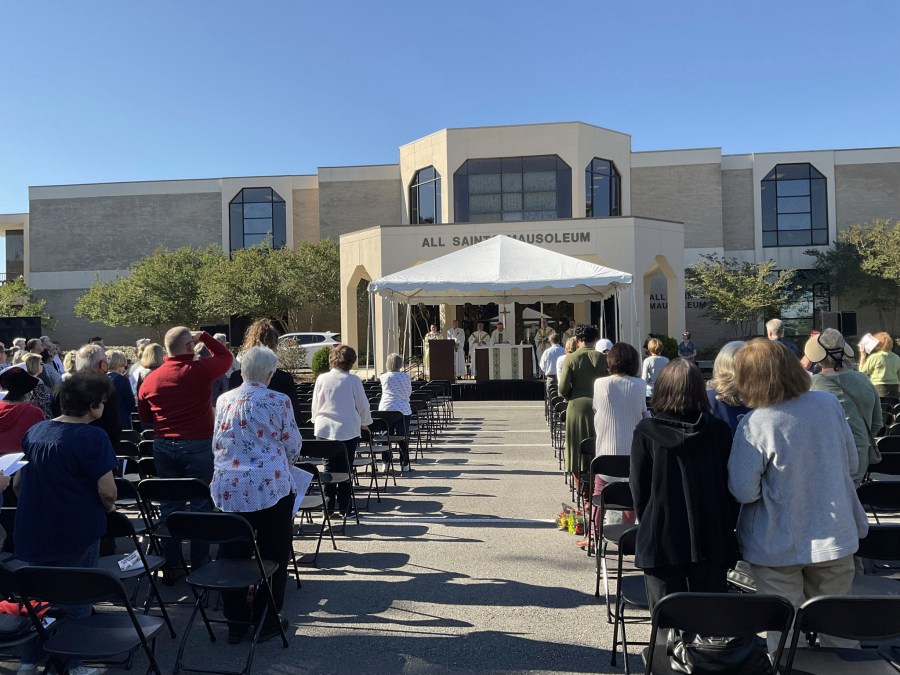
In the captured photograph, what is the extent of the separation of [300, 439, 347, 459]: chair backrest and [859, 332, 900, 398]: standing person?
663 cm

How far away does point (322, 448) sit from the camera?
6320mm

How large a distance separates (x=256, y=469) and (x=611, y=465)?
2.53 metres

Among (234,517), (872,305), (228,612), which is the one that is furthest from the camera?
(872,305)

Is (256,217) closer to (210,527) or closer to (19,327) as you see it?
(19,327)

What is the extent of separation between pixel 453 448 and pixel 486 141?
18603 millimetres

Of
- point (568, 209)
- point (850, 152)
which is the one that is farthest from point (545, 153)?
point (850, 152)

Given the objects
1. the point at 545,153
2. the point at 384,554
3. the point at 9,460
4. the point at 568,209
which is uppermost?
the point at 545,153

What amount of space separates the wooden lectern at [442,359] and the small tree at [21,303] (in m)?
23.7

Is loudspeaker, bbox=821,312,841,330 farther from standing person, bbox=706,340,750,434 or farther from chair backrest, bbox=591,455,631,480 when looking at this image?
standing person, bbox=706,340,750,434

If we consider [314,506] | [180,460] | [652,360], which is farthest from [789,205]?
[180,460]

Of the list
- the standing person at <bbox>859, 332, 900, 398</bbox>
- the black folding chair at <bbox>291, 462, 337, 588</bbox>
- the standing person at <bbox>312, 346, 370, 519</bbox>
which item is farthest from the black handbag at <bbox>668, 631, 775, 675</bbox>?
the standing person at <bbox>859, 332, 900, 398</bbox>

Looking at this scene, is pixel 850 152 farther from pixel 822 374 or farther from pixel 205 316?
pixel 822 374

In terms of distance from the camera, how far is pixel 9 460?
11.8 feet

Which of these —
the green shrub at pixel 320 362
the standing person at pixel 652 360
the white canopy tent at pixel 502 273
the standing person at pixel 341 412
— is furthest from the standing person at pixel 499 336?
the standing person at pixel 341 412
